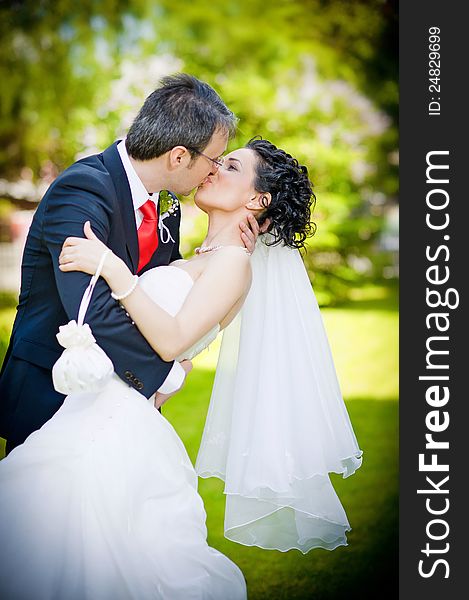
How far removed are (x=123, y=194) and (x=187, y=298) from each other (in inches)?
13.4

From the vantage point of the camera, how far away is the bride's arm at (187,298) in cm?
191

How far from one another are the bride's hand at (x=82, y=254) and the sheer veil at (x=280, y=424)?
2.76 ft

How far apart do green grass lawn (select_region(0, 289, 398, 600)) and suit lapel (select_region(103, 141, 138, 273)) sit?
2.05 m

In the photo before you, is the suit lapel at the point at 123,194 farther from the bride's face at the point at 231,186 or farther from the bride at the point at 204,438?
the bride's face at the point at 231,186

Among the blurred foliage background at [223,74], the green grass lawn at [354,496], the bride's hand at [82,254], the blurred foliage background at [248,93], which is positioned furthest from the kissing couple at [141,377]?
the blurred foliage background at [223,74]

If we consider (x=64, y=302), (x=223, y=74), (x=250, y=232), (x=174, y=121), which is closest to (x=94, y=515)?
(x=64, y=302)

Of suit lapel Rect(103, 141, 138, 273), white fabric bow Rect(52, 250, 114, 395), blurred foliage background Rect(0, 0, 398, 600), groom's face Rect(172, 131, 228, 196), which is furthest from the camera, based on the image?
blurred foliage background Rect(0, 0, 398, 600)

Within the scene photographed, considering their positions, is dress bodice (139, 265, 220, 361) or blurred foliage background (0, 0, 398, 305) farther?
blurred foliage background (0, 0, 398, 305)

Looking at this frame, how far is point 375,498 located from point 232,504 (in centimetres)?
254

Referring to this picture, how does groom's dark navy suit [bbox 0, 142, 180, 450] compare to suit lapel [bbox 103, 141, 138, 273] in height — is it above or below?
below

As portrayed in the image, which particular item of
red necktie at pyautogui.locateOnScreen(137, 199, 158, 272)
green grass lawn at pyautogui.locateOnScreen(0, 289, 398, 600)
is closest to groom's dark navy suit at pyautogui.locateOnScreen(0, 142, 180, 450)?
red necktie at pyautogui.locateOnScreen(137, 199, 158, 272)

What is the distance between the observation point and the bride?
6.57 ft

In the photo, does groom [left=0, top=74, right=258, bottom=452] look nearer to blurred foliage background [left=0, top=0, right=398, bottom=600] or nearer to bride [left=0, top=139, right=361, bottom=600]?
bride [left=0, top=139, right=361, bottom=600]

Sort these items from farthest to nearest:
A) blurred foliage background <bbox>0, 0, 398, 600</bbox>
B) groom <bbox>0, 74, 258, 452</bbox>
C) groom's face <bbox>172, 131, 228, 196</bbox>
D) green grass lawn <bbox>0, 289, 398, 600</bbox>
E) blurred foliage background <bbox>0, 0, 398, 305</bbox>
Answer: blurred foliage background <bbox>0, 0, 398, 305</bbox>
blurred foliage background <bbox>0, 0, 398, 600</bbox>
green grass lawn <bbox>0, 289, 398, 600</bbox>
groom's face <bbox>172, 131, 228, 196</bbox>
groom <bbox>0, 74, 258, 452</bbox>
